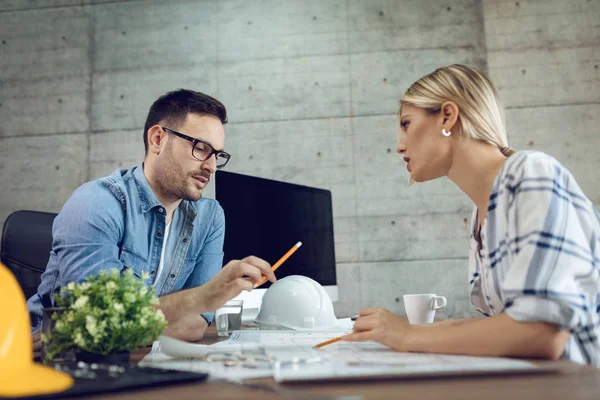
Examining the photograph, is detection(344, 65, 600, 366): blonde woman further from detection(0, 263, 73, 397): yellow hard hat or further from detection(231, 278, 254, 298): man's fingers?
detection(0, 263, 73, 397): yellow hard hat

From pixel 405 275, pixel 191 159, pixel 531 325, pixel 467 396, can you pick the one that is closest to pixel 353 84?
pixel 405 275

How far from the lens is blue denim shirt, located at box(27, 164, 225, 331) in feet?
4.43

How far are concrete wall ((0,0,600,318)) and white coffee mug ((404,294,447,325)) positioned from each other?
4.69ft

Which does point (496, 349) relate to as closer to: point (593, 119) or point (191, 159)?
point (191, 159)

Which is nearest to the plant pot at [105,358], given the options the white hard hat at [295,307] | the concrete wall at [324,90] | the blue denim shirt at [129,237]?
the blue denim shirt at [129,237]

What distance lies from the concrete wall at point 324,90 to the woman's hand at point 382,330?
1.83 metres

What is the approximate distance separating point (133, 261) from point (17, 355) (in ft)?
3.22

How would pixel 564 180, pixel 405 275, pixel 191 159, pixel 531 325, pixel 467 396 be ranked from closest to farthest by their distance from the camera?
pixel 467 396 → pixel 531 325 → pixel 564 180 → pixel 191 159 → pixel 405 275

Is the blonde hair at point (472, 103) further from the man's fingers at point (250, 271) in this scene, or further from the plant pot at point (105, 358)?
the plant pot at point (105, 358)

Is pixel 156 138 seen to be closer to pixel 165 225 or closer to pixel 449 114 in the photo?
pixel 165 225

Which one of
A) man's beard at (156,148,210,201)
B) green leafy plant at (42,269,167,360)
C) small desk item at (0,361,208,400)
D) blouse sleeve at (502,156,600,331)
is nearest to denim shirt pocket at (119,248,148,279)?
man's beard at (156,148,210,201)

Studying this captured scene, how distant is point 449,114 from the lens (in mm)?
1174

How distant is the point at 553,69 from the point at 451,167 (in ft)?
6.75

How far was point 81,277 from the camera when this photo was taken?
1281mm
